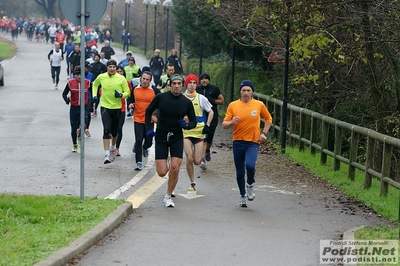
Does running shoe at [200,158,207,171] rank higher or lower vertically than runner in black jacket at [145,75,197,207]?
lower

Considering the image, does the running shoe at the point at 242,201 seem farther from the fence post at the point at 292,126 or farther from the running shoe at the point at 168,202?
the fence post at the point at 292,126

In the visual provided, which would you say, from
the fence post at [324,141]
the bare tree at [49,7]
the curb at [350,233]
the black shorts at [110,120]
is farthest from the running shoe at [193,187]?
the bare tree at [49,7]

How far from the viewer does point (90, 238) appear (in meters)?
8.79

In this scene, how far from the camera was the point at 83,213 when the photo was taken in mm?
10203

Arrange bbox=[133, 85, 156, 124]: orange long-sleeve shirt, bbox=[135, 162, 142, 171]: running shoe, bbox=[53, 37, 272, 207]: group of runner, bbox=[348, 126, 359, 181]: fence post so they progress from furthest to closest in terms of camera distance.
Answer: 1. bbox=[133, 85, 156, 124]: orange long-sleeve shirt
2. bbox=[135, 162, 142, 171]: running shoe
3. bbox=[348, 126, 359, 181]: fence post
4. bbox=[53, 37, 272, 207]: group of runner

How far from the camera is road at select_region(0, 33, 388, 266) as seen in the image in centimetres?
870

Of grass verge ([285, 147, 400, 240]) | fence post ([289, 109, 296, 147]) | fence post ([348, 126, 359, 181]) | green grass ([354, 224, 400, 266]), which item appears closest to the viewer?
green grass ([354, 224, 400, 266])

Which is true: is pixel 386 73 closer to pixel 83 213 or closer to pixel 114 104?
pixel 114 104

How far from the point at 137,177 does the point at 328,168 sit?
374 cm

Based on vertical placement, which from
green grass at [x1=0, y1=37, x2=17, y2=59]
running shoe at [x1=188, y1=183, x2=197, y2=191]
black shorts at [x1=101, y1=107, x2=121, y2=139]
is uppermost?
black shorts at [x1=101, y1=107, x2=121, y2=139]

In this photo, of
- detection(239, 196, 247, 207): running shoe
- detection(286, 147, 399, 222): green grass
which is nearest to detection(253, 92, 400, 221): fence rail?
detection(286, 147, 399, 222): green grass

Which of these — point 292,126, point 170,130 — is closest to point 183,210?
point 170,130

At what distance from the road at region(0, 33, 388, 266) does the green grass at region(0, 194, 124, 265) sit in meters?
0.36

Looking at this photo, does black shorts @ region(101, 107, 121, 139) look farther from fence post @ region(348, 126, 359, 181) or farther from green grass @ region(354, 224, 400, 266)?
green grass @ region(354, 224, 400, 266)
